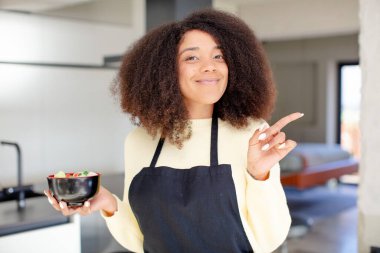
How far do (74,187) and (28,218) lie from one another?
119 centimetres

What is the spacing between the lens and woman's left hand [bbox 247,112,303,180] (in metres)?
1.04

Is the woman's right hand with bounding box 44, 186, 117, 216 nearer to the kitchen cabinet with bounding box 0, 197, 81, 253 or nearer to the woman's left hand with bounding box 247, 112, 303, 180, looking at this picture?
the woman's left hand with bounding box 247, 112, 303, 180

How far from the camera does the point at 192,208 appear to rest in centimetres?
118

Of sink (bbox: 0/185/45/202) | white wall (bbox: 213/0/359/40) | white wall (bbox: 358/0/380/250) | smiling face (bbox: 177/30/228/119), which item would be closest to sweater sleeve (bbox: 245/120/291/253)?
smiling face (bbox: 177/30/228/119)

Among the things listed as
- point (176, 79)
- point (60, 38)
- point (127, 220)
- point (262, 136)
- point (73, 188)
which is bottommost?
point (127, 220)

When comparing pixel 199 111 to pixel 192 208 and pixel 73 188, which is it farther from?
pixel 73 188

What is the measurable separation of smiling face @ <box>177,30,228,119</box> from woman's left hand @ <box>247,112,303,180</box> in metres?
A: 0.19

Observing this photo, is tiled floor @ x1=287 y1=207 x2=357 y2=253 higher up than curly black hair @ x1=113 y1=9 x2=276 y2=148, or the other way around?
curly black hair @ x1=113 y1=9 x2=276 y2=148

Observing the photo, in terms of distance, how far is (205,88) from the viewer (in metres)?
1.20

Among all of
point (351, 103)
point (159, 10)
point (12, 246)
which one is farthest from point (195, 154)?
point (351, 103)

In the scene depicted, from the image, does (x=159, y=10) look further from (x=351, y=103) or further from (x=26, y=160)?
(x=351, y=103)

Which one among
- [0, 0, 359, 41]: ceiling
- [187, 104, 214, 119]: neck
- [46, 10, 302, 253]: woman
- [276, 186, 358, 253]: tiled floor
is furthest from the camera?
[0, 0, 359, 41]: ceiling

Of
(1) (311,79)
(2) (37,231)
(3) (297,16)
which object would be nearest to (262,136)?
(2) (37,231)

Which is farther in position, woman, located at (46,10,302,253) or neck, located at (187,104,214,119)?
neck, located at (187,104,214,119)
